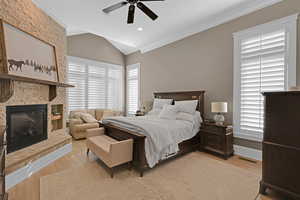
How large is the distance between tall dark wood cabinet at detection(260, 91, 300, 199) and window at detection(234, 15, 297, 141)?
Result: 1267 millimetres

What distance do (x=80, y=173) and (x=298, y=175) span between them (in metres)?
3.13

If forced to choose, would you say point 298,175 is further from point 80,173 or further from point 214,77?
point 80,173

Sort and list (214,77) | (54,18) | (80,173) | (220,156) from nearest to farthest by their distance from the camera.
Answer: (80,173)
(220,156)
(54,18)
(214,77)

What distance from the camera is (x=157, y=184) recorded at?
2207 millimetres

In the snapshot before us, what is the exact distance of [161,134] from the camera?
265 cm

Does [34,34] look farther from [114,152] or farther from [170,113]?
[170,113]

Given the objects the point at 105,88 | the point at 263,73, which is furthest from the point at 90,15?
the point at 263,73

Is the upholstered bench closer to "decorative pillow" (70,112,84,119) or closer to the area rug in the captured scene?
the area rug

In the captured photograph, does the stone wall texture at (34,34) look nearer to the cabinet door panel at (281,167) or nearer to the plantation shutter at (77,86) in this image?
the plantation shutter at (77,86)

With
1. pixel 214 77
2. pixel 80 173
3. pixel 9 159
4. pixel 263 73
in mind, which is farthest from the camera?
pixel 214 77

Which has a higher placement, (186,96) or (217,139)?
(186,96)

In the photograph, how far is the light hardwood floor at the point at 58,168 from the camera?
200cm

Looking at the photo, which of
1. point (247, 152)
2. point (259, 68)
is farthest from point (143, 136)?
point (259, 68)

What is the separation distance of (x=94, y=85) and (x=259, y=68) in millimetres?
5535
